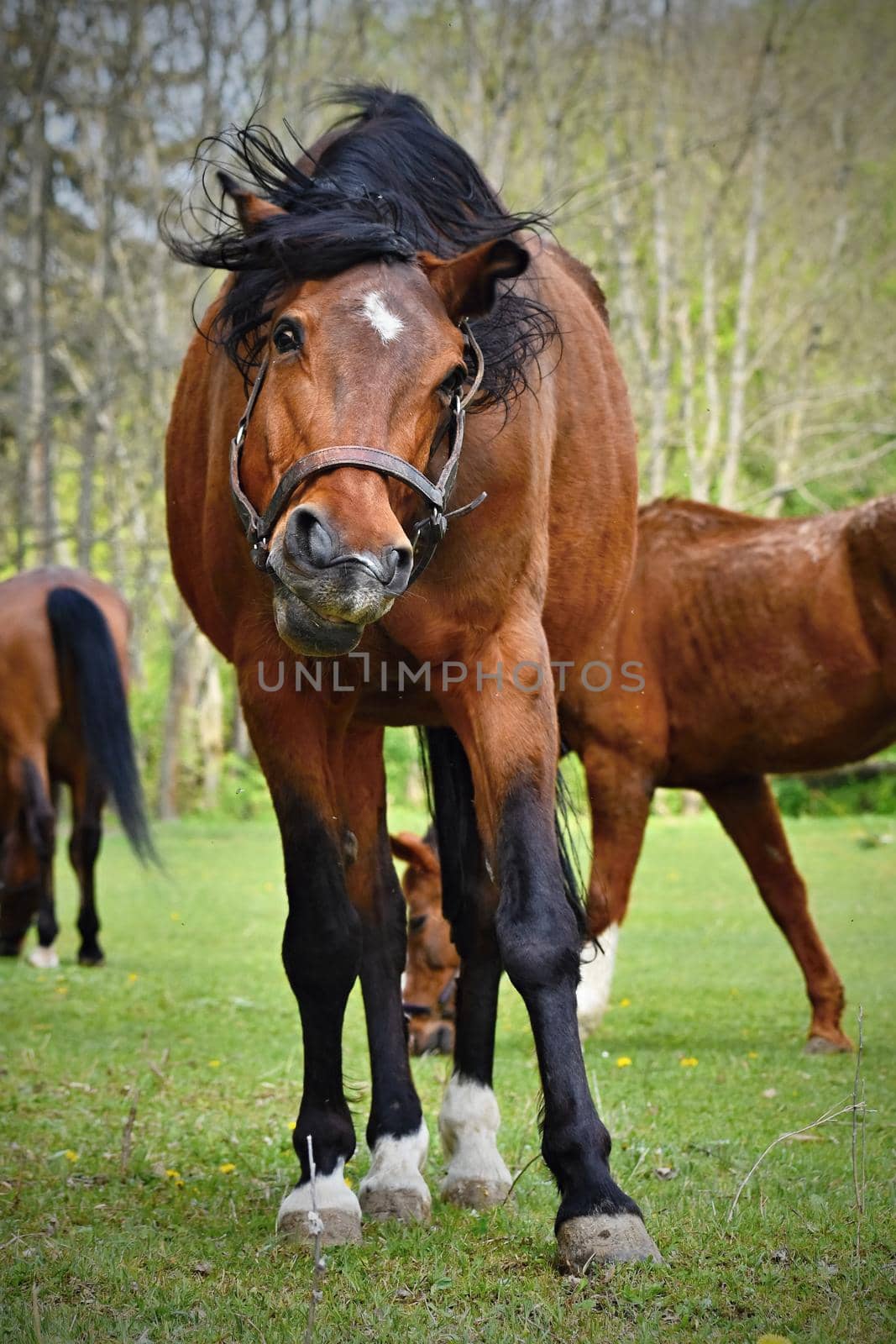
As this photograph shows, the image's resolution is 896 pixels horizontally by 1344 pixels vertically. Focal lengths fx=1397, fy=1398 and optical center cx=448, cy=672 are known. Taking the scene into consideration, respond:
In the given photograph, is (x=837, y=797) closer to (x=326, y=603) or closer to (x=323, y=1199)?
(x=323, y=1199)

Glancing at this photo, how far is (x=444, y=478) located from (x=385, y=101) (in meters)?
1.52

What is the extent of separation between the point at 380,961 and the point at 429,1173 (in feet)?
2.25

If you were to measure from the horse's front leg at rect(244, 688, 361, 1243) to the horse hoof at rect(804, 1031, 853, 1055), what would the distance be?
3235 mm

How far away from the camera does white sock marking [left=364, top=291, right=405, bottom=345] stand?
306 centimetres

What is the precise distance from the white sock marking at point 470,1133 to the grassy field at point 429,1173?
0.13m

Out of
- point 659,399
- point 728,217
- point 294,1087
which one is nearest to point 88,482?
point 659,399

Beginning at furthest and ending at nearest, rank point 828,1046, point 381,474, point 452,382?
point 828,1046 < point 452,382 < point 381,474

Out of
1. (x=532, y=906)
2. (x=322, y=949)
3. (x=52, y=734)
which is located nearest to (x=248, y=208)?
(x=532, y=906)

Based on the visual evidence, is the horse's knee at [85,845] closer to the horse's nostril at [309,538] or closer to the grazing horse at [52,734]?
the grazing horse at [52,734]

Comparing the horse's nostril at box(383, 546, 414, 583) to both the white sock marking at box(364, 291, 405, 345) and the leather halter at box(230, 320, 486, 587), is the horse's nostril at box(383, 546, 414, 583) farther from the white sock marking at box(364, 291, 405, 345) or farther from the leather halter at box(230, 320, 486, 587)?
the white sock marking at box(364, 291, 405, 345)

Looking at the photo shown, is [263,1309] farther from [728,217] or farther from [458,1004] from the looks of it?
[728,217]

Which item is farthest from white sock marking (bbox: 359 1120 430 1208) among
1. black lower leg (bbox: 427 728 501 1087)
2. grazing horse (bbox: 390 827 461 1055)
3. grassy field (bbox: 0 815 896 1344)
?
grazing horse (bbox: 390 827 461 1055)

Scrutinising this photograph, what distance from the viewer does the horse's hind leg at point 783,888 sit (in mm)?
6430

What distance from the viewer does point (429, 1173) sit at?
423 centimetres
